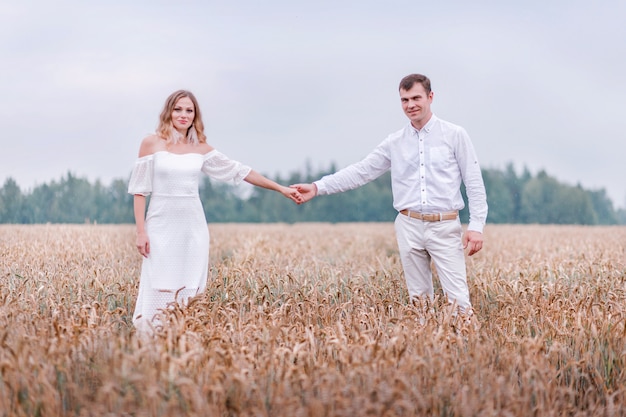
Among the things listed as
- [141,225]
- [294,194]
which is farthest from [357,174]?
[141,225]

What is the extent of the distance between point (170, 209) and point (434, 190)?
2.17 m

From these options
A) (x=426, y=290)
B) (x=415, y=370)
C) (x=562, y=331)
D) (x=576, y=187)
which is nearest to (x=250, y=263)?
(x=426, y=290)

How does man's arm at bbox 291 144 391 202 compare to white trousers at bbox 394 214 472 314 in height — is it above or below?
above

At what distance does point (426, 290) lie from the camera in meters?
6.25

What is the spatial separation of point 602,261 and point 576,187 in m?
59.1

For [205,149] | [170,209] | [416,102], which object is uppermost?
[416,102]

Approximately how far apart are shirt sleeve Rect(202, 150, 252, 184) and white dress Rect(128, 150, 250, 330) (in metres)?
0.18

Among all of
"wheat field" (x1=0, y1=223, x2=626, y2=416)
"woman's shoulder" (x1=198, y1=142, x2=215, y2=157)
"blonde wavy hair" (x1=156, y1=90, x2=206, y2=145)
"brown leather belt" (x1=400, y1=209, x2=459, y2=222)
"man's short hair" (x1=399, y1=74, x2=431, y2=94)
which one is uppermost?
"man's short hair" (x1=399, y1=74, x2=431, y2=94)

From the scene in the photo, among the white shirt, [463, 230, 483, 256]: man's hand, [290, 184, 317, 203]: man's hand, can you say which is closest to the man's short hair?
the white shirt

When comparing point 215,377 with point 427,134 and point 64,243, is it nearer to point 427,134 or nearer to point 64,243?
point 427,134

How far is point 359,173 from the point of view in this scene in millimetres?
6703

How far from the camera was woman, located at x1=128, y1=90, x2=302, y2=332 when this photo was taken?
553cm

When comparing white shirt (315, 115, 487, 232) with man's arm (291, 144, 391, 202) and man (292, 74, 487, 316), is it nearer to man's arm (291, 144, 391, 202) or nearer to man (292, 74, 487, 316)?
man (292, 74, 487, 316)

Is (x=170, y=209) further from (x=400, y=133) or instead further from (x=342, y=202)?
(x=342, y=202)
